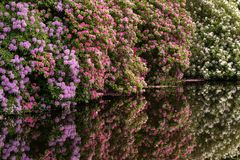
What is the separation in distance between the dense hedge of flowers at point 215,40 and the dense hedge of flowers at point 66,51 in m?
3.58

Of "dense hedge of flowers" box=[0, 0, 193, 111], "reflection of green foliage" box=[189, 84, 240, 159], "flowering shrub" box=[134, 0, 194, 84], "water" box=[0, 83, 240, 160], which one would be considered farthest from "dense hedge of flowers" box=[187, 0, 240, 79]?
"water" box=[0, 83, 240, 160]

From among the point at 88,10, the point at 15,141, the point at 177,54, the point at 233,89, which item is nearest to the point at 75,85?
the point at 88,10

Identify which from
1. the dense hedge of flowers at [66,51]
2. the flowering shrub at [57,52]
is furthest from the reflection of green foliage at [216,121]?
the flowering shrub at [57,52]

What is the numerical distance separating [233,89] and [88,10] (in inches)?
280

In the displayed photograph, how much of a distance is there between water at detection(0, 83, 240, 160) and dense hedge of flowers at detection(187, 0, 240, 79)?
3801 millimetres

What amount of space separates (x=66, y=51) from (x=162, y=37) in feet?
16.7

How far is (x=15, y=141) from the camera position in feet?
27.7

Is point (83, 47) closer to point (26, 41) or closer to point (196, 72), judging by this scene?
point (26, 41)

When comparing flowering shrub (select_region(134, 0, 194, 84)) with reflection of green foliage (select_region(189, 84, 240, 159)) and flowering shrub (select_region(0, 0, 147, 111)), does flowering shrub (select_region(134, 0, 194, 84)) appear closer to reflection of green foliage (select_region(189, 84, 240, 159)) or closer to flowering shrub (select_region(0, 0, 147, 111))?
reflection of green foliage (select_region(189, 84, 240, 159))

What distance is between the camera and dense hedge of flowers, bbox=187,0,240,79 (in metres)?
18.2

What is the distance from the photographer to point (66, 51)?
449 inches

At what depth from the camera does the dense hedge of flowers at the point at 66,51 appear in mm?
10578

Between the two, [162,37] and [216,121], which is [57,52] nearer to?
[216,121]

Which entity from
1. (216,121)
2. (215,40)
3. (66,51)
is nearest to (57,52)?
(66,51)
